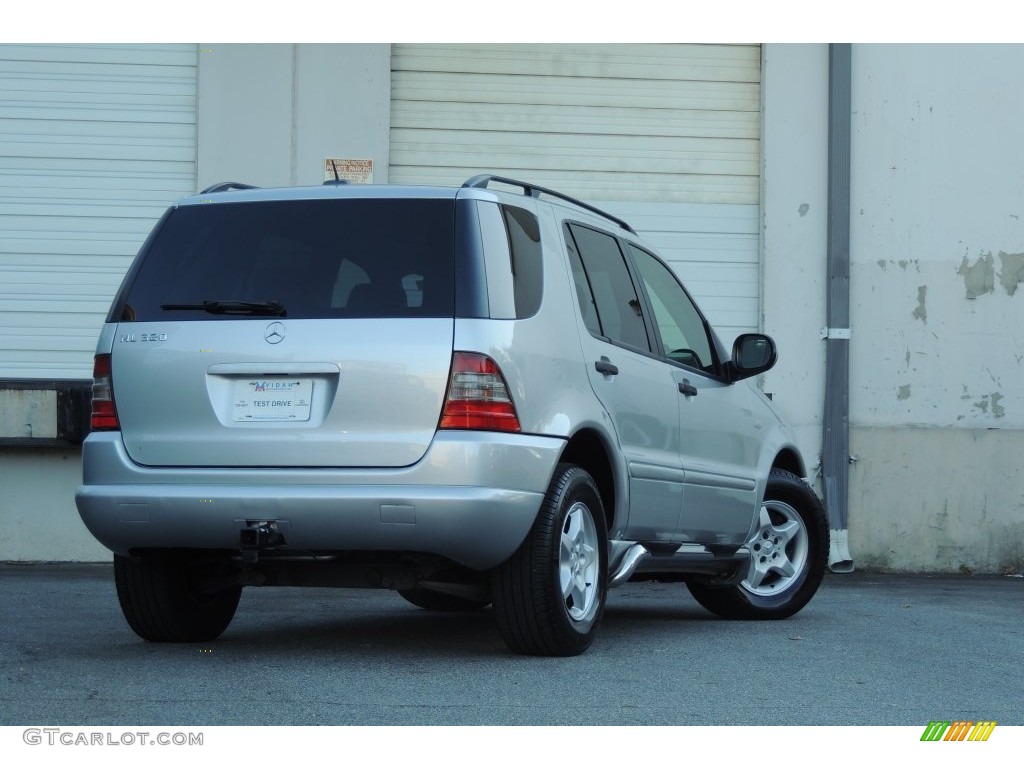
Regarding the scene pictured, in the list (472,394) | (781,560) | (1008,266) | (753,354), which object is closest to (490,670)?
(472,394)

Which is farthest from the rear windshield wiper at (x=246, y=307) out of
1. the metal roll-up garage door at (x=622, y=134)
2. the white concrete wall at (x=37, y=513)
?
the metal roll-up garage door at (x=622, y=134)

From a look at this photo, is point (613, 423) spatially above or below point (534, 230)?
below

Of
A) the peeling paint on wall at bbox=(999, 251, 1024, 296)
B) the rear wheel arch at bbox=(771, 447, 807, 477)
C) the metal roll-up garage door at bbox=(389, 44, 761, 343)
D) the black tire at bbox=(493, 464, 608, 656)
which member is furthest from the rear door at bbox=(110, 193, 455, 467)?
the peeling paint on wall at bbox=(999, 251, 1024, 296)

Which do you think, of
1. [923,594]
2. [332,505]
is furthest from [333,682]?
[923,594]

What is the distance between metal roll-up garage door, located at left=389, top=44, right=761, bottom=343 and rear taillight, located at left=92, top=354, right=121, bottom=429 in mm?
7328

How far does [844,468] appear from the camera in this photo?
12.9m

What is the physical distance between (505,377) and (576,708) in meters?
1.32

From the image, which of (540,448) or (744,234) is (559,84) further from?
(540,448)

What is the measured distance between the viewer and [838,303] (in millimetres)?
13023

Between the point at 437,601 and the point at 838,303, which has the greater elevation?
the point at 838,303

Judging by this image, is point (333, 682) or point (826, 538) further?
point (826, 538)

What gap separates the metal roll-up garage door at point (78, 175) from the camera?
1280 cm
